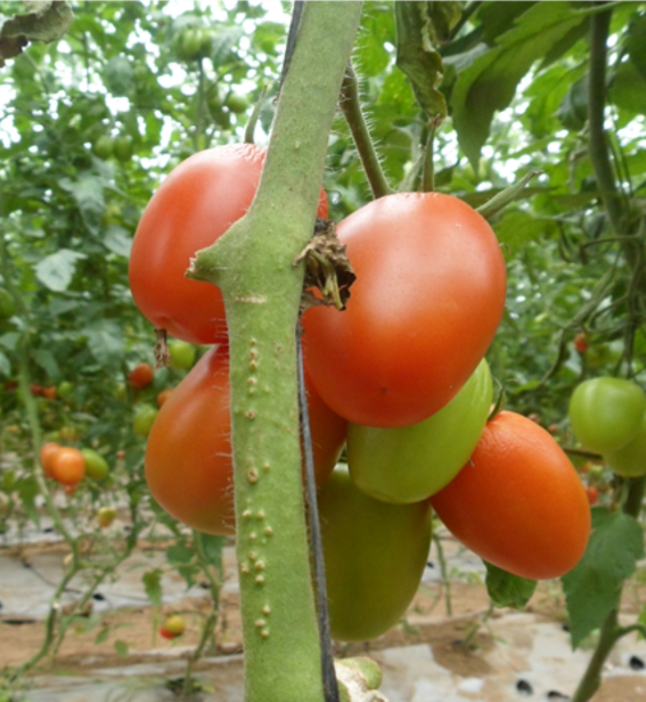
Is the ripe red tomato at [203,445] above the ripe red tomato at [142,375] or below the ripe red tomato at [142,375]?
above

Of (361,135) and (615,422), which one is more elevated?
(361,135)

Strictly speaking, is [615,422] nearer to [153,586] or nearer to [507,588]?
[507,588]

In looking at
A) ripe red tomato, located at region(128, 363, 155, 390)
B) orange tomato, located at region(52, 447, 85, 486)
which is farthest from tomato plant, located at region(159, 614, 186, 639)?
ripe red tomato, located at region(128, 363, 155, 390)

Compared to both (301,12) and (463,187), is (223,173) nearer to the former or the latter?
(301,12)

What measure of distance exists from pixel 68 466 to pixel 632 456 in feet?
4.81

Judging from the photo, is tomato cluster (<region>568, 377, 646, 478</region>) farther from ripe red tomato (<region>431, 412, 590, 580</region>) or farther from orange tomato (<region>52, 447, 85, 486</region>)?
orange tomato (<region>52, 447, 85, 486</region>)

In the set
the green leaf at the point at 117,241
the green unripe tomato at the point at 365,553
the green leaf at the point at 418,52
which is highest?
the green leaf at the point at 117,241

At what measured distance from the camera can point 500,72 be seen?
667mm

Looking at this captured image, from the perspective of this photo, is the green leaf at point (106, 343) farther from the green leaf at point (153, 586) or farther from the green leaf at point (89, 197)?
the green leaf at point (153, 586)

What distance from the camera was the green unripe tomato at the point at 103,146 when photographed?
5.71 feet

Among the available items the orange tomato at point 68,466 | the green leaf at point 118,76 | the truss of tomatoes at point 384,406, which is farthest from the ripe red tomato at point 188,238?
the orange tomato at point 68,466

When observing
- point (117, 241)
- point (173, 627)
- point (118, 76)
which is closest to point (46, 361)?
point (117, 241)

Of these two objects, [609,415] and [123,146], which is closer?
[609,415]

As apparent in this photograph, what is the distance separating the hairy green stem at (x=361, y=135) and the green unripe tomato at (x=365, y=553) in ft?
0.72
